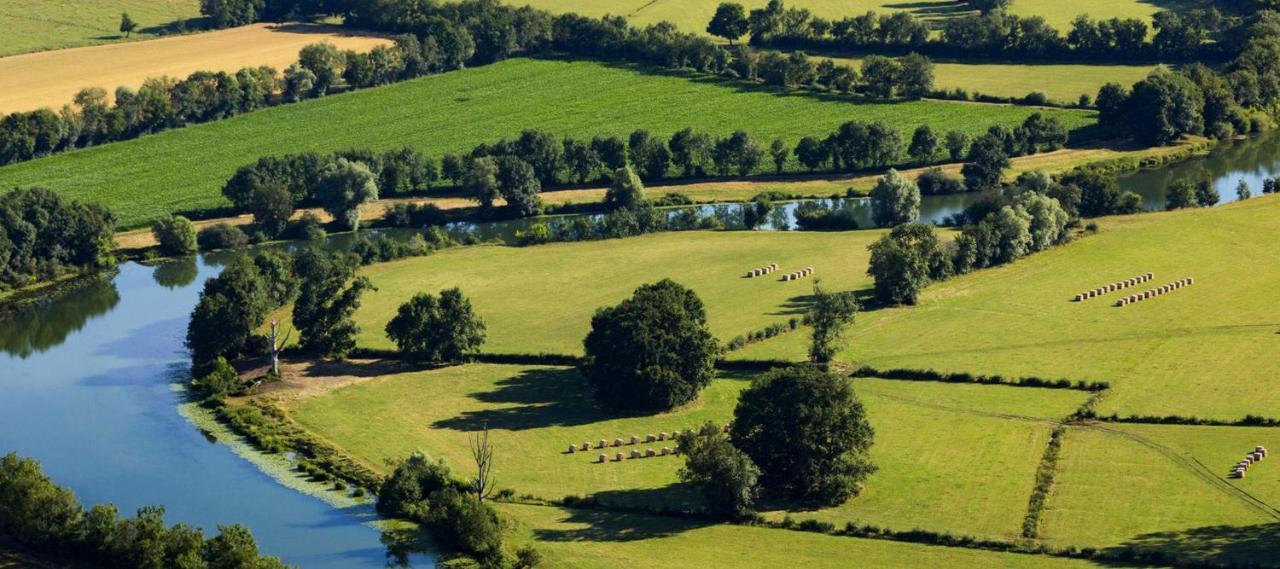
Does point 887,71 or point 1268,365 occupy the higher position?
point 887,71

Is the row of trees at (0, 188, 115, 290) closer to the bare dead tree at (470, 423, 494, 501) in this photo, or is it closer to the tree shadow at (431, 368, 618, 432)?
the tree shadow at (431, 368, 618, 432)

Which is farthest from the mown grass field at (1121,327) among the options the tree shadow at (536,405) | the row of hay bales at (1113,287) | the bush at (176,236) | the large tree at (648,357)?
the bush at (176,236)

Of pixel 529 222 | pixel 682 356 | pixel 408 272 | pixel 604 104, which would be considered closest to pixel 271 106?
pixel 604 104

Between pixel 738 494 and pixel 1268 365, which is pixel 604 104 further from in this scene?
pixel 738 494

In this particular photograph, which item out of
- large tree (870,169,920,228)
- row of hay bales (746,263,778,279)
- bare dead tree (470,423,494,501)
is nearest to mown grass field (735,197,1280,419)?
row of hay bales (746,263,778,279)

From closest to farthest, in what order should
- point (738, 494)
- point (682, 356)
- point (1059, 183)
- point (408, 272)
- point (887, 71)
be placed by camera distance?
point (738, 494)
point (682, 356)
point (408, 272)
point (1059, 183)
point (887, 71)

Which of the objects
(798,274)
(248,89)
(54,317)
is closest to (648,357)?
(798,274)
